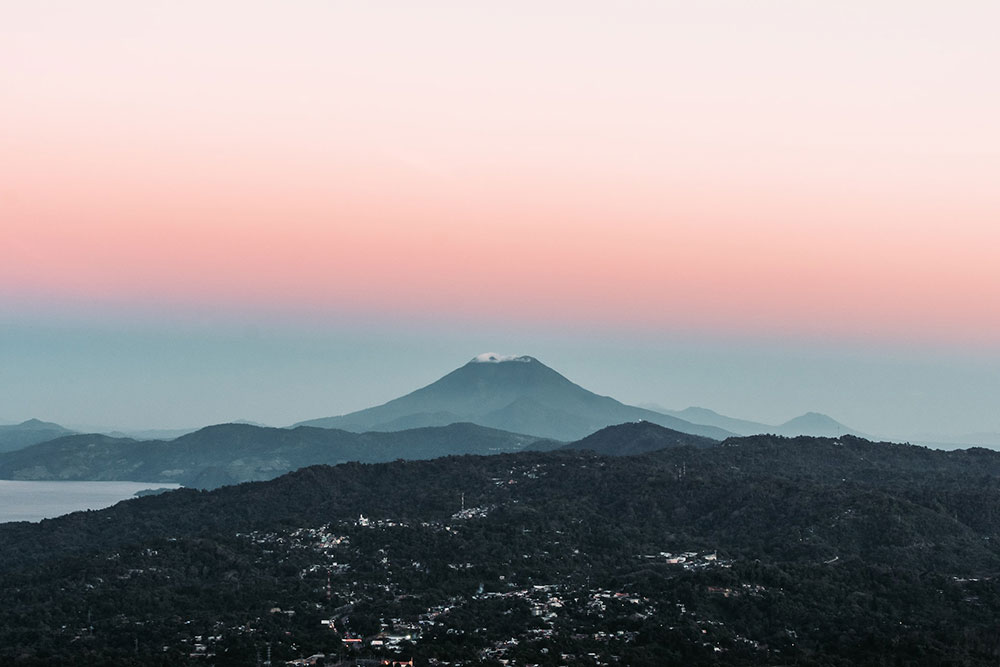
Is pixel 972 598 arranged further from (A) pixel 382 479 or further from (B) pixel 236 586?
(A) pixel 382 479

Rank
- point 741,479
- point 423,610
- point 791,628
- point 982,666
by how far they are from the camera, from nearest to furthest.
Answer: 1. point 982,666
2. point 791,628
3. point 423,610
4. point 741,479

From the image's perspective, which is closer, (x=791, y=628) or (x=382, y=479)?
(x=791, y=628)

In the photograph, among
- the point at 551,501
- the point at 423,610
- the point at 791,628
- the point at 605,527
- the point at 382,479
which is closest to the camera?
the point at 791,628

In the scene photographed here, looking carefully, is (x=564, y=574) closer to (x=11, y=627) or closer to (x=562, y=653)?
(x=562, y=653)

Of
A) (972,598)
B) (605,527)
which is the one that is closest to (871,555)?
(972,598)

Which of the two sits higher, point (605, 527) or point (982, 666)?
point (605, 527)

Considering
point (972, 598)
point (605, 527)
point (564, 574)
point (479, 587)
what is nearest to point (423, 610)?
point (479, 587)
